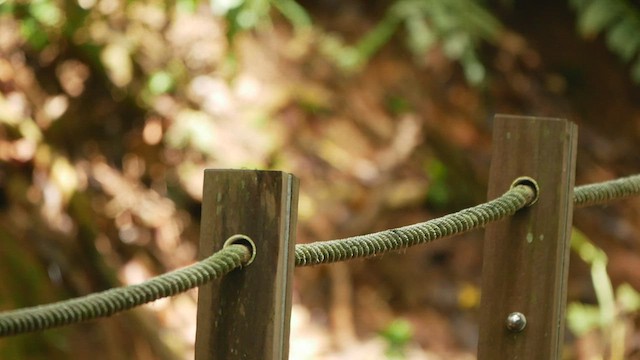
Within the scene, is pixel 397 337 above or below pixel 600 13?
below

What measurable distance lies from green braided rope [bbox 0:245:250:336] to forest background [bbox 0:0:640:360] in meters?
1.92


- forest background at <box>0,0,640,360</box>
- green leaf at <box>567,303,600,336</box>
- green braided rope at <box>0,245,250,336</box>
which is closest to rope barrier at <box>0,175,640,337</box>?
green braided rope at <box>0,245,250,336</box>

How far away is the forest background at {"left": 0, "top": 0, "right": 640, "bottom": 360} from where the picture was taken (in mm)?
3420

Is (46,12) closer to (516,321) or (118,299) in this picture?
(516,321)

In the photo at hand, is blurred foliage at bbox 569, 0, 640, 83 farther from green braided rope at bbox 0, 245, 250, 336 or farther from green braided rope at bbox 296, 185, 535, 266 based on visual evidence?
green braided rope at bbox 0, 245, 250, 336

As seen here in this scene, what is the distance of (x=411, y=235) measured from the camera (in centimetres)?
133

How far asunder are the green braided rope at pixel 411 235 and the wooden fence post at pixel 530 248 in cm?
4

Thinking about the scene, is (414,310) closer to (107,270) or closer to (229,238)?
(107,270)

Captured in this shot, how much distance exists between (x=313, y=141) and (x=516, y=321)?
305 centimetres

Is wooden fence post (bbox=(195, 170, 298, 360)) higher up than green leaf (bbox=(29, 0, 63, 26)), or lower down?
lower down

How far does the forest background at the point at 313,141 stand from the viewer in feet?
11.2

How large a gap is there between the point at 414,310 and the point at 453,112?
48.9 inches

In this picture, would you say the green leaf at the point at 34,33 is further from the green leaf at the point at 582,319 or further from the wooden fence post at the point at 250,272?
the green leaf at the point at 582,319

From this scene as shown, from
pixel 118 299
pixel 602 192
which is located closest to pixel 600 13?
pixel 602 192
